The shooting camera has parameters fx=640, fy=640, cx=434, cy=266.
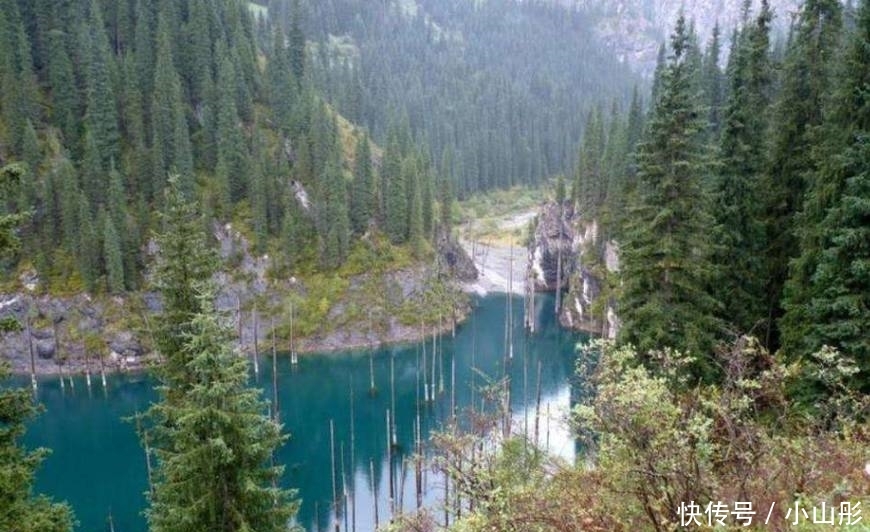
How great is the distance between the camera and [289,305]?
9512cm

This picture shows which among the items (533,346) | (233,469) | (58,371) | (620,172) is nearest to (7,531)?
(233,469)

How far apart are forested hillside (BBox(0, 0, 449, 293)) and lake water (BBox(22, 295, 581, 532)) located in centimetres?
1868

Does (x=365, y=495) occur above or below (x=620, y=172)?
below

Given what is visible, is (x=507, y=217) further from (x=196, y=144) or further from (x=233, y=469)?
(x=233, y=469)

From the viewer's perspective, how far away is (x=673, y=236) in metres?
28.2

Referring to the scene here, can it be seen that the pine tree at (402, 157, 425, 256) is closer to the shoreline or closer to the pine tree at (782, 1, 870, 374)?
the shoreline

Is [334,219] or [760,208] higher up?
[760,208]

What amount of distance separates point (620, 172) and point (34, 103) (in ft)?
306

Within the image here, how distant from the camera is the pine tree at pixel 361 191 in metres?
105

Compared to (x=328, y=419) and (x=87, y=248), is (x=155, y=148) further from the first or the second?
(x=328, y=419)

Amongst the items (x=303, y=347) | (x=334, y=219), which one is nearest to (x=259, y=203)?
(x=334, y=219)

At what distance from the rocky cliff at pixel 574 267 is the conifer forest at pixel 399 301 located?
66 cm

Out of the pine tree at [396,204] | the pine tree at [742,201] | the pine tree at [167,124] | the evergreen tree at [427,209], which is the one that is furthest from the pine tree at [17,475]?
the evergreen tree at [427,209]

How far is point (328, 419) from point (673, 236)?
55.4m
